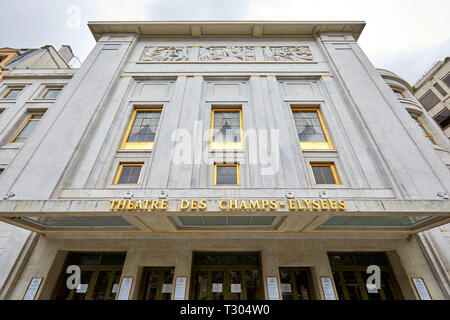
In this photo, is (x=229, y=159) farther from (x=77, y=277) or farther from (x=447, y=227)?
(x=447, y=227)

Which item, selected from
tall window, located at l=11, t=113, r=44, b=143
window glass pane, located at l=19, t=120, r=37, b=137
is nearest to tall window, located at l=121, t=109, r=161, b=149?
tall window, located at l=11, t=113, r=44, b=143

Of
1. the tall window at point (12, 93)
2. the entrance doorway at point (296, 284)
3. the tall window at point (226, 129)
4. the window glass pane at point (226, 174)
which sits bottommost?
the entrance doorway at point (296, 284)

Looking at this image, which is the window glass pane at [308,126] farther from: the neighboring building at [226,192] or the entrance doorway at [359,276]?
the entrance doorway at [359,276]

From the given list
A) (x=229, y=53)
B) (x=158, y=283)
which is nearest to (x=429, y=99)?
(x=229, y=53)

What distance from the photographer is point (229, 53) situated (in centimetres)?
1356

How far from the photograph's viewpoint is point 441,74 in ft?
67.5

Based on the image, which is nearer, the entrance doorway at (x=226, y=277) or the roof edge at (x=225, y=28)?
the entrance doorway at (x=226, y=277)

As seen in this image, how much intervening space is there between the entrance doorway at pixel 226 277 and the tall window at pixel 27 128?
41.7 ft

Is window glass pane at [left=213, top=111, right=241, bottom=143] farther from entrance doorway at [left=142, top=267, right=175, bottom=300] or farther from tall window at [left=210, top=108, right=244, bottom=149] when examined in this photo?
entrance doorway at [left=142, top=267, right=175, bottom=300]

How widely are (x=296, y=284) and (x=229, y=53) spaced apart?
14.2m

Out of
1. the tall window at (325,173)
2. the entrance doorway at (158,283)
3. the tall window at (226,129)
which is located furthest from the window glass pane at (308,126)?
the entrance doorway at (158,283)

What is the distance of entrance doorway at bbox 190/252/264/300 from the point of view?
7.70 metres

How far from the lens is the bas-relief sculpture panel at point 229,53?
13.1 metres

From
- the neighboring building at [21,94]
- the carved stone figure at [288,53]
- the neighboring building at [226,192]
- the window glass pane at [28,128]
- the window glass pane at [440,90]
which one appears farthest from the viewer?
the window glass pane at [440,90]
